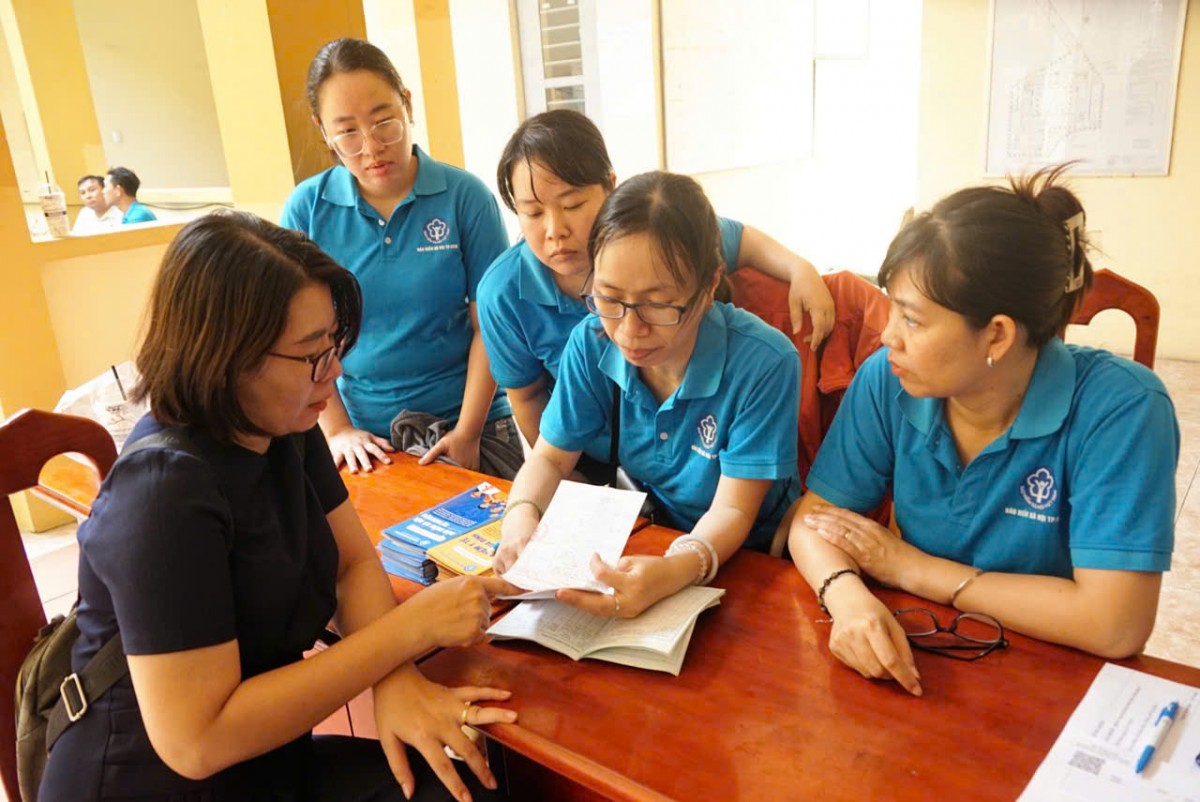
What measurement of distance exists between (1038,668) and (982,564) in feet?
0.76

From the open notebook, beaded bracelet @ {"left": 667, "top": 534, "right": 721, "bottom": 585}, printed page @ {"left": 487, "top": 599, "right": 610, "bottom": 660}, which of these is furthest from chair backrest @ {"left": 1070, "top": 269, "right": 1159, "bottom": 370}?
printed page @ {"left": 487, "top": 599, "right": 610, "bottom": 660}

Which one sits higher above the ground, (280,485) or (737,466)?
(280,485)

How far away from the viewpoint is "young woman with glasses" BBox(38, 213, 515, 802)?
95cm

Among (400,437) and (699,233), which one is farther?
(400,437)

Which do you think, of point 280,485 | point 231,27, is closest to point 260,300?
point 280,485

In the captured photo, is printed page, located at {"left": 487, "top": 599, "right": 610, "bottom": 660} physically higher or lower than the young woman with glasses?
lower

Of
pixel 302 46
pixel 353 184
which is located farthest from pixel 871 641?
pixel 302 46

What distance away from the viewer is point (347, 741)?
4.40 feet

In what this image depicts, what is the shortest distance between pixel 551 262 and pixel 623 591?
80cm

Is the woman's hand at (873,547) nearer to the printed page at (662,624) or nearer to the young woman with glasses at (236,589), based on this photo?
the printed page at (662,624)

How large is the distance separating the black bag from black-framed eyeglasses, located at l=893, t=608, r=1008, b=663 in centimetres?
102

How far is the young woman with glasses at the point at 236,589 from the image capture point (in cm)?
95

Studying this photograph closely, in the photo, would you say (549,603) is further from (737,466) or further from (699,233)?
(699,233)

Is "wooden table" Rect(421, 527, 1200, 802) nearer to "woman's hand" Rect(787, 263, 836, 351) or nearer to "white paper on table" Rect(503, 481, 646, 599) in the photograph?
"white paper on table" Rect(503, 481, 646, 599)
